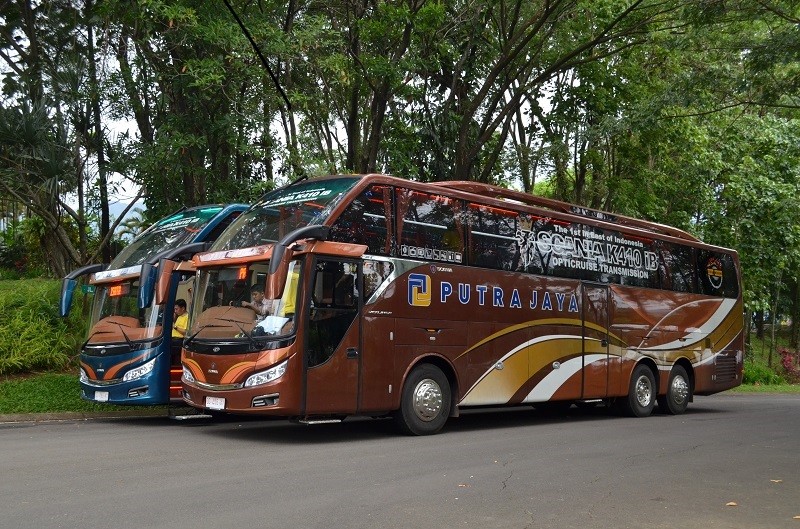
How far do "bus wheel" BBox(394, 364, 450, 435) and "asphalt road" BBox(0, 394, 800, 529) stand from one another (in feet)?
0.90

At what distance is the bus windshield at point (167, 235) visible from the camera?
14.8 meters

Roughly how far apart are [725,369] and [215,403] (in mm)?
12694

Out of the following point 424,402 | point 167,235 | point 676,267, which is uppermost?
point 167,235

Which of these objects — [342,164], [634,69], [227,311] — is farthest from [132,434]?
[634,69]

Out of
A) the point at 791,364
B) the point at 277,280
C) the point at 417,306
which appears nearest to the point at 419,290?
the point at 417,306

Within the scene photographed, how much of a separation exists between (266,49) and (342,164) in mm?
5674

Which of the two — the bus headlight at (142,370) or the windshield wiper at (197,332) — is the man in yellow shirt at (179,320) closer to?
the bus headlight at (142,370)

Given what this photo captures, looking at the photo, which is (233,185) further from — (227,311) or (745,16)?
(745,16)

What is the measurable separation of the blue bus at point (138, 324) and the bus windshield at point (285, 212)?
4.31 ft

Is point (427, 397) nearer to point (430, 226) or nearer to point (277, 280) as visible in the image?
point (430, 226)

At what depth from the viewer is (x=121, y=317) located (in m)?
14.2

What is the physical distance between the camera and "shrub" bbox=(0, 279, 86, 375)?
17.4 m

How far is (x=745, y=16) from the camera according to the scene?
49.9 feet

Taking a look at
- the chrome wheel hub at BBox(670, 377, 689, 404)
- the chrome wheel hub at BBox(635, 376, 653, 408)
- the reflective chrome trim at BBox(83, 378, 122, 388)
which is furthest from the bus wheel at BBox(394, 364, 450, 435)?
the chrome wheel hub at BBox(670, 377, 689, 404)
